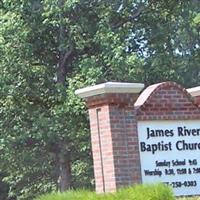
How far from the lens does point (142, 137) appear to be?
10211mm

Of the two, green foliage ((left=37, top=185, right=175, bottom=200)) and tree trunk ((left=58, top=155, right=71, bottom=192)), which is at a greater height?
tree trunk ((left=58, top=155, right=71, bottom=192))

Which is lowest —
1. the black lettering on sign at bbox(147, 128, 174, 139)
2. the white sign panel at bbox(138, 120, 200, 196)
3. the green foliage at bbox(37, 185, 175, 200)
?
the green foliage at bbox(37, 185, 175, 200)

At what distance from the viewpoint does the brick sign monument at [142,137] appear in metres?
9.91

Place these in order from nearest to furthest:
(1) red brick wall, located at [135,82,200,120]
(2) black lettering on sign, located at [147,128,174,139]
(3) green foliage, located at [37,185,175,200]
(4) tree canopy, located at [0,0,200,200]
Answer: (3) green foliage, located at [37,185,175,200] → (2) black lettering on sign, located at [147,128,174,139] → (1) red brick wall, located at [135,82,200,120] → (4) tree canopy, located at [0,0,200,200]

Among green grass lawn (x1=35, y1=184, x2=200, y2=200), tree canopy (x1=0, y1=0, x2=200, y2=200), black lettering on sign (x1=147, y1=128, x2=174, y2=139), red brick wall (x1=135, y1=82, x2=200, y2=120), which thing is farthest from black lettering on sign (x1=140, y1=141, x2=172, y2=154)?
tree canopy (x1=0, y1=0, x2=200, y2=200)

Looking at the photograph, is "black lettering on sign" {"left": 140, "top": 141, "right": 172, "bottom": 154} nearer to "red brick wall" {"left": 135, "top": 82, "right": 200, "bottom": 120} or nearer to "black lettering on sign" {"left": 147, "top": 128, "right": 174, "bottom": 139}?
"black lettering on sign" {"left": 147, "top": 128, "right": 174, "bottom": 139}

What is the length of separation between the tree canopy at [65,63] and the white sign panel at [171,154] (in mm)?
7853

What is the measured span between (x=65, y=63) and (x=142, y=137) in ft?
37.2

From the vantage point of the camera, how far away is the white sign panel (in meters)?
Answer: 10.2

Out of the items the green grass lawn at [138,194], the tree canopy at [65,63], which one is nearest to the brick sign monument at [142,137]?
the green grass lawn at [138,194]

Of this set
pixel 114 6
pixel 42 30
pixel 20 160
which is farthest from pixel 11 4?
pixel 20 160

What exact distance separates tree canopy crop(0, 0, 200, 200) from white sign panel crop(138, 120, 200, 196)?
7.85m

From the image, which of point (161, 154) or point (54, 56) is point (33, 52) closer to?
point (54, 56)

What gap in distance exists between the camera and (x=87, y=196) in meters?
9.20
